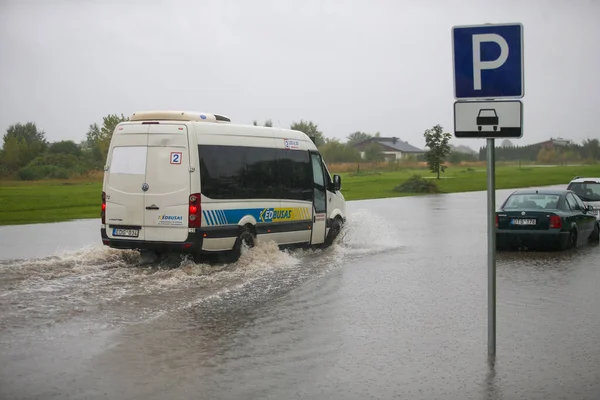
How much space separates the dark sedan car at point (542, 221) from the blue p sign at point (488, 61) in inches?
375

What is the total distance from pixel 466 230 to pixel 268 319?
13.2 meters

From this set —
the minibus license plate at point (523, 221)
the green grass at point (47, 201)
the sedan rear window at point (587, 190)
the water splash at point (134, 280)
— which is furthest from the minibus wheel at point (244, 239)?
the green grass at point (47, 201)

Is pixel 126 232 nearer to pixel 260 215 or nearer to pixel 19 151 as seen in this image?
pixel 260 215

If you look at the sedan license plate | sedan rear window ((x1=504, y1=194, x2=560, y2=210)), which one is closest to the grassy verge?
sedan rear window ((x1=504, y1=194, x2=560, y2=210))

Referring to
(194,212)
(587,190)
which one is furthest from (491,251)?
(587,190)

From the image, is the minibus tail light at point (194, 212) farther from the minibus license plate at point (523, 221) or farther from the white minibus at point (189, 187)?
the minibus license plate at point (523, 221)

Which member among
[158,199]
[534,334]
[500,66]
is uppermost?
[500,66]

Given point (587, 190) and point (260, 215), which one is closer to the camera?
point (260, 215)

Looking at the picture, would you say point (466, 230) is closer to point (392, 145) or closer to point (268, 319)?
point (268, 319)

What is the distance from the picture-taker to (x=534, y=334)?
834cm

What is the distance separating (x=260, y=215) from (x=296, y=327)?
6040mm

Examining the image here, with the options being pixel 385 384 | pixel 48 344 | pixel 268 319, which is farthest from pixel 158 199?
pixel 385 384

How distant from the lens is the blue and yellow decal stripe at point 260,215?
524 inches

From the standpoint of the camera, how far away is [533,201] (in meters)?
17.3
